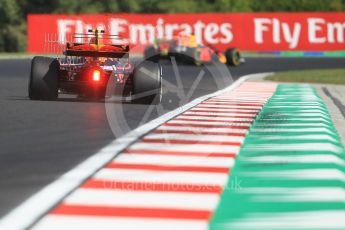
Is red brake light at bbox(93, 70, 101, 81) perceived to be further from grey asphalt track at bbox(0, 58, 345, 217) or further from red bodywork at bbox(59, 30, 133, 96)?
grey asphalt track at bbox(0, 58, 345, 217)

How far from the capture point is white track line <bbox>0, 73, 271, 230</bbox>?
232 inches

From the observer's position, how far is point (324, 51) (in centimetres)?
4953

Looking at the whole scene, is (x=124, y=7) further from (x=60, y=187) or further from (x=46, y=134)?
(x=60, y=187)

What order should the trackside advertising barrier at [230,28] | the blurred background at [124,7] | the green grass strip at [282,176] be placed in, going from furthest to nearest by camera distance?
the blurred background at [124,7] → the trackside advertising barrier at [230,28] → the green grass strip at [282,176]

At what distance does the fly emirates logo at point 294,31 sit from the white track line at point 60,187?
3819 cm

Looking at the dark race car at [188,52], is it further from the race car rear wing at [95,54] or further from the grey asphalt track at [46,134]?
the race car rear wing at [95,54]

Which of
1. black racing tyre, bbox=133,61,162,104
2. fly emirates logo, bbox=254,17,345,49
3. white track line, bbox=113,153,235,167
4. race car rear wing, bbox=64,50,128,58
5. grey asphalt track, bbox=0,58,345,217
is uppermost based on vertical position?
fly emirates logo, bbox=254,17,345,49

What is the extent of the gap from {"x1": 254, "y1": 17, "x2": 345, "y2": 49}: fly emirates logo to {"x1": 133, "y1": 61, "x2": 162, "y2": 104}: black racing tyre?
3434 centimetres

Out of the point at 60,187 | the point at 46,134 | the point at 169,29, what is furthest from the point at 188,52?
the point at 60,187

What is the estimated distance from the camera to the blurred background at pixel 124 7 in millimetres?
58406

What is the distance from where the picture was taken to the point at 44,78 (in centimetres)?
1501

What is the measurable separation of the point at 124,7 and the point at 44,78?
48075mm

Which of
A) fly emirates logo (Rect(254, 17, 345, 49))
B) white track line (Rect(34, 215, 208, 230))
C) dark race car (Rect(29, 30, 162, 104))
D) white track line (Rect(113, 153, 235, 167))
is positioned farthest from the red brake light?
fly emirates logo (Rect(254, 17, 345, 49))

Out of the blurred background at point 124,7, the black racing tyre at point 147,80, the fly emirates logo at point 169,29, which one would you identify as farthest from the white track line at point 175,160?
the blurred background at point 124,7
